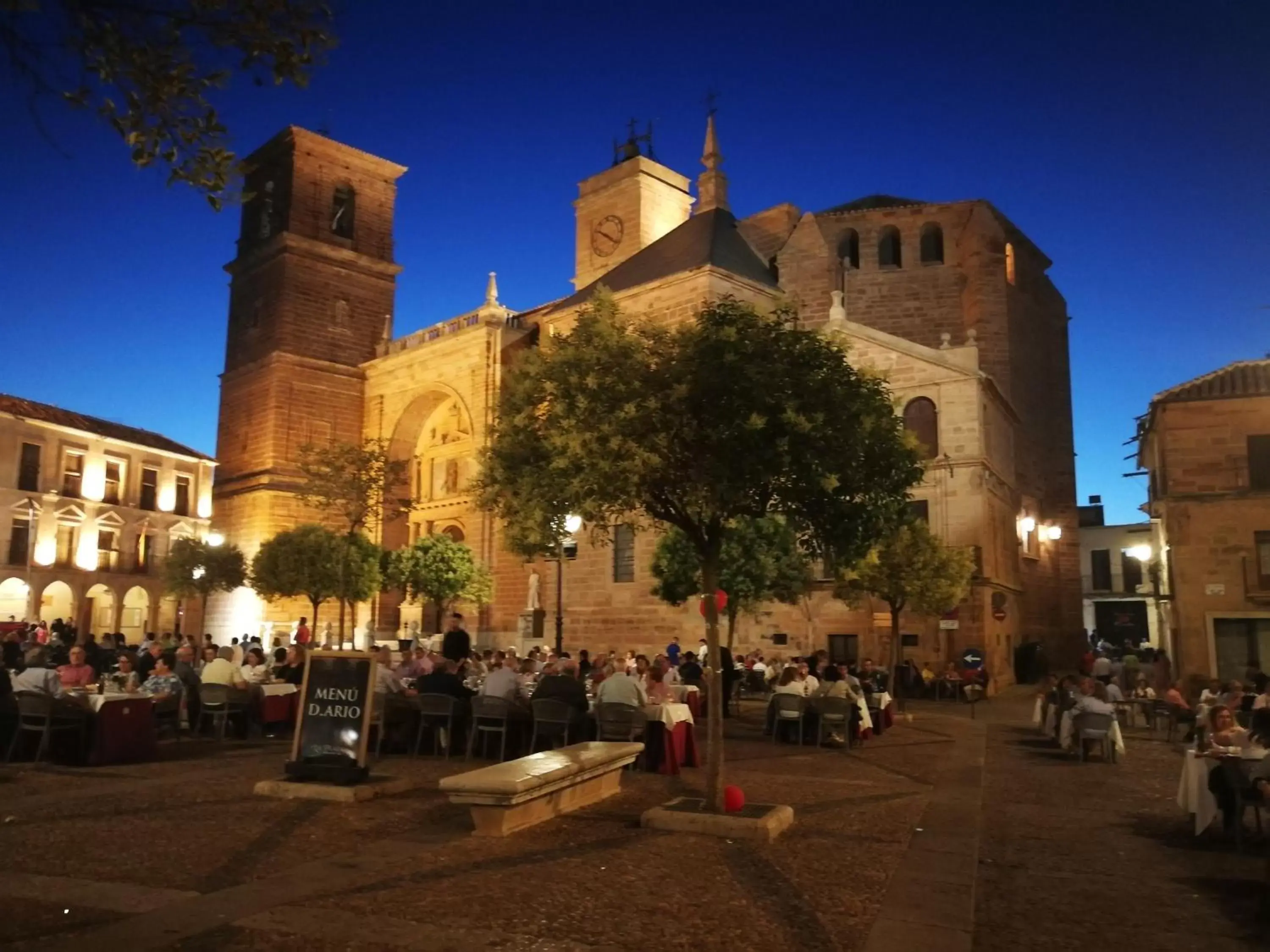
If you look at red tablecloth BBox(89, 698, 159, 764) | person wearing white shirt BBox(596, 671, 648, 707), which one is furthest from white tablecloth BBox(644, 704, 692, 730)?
red tablecloth BBox(89, 698, 159, 764)

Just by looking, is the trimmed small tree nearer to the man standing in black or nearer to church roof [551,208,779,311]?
church roof [551,208,779,311]

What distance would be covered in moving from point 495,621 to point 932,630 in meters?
13.6

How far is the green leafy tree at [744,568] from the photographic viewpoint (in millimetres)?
19531

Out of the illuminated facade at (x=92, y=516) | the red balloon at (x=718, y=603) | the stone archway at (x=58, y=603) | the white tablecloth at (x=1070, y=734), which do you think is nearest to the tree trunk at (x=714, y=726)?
the red balloon at (x=718, y=603)

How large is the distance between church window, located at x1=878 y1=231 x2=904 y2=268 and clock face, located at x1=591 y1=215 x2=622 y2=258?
9934 mm

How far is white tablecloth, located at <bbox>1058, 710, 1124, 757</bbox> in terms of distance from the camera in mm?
12312

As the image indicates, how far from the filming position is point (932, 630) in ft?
77.8

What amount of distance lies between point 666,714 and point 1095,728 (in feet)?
18.5

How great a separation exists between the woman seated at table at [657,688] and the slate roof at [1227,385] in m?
16.9

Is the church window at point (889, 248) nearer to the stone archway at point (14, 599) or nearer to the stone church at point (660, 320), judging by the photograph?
the stone church at point (660, 320)

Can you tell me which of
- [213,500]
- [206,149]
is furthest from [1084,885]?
[213,500]

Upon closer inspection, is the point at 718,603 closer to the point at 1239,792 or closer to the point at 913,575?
the point at 1239,792

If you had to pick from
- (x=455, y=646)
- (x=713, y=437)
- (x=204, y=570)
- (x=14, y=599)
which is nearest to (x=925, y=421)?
(x=455, y=646)

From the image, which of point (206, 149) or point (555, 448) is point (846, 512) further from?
point (206, 149)
